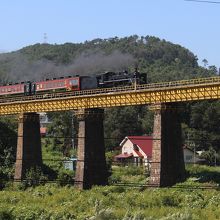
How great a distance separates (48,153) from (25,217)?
48990 mm

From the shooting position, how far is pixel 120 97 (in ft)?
151

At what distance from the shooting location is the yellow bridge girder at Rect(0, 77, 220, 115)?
40.8 meters

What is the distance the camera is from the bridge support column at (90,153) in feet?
155

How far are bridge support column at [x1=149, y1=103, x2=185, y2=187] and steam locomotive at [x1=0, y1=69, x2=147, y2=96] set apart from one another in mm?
5393

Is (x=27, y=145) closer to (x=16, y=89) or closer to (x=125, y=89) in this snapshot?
(x=16, y=89)

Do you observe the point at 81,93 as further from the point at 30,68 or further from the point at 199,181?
the point at 30,68

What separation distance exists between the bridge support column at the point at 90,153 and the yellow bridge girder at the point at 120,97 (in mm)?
1290

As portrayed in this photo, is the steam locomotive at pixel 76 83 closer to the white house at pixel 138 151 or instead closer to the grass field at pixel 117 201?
the grass field at pixel 117 201

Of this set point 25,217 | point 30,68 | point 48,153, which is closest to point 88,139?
point 25,217

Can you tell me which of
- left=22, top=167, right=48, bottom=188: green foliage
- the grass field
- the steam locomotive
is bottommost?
the grass field

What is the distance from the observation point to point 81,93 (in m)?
50.4

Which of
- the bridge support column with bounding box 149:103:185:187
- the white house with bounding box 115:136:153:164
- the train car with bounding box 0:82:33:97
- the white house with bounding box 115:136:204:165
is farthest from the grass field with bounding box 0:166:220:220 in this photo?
the white house with bounding box 115:136:204:165

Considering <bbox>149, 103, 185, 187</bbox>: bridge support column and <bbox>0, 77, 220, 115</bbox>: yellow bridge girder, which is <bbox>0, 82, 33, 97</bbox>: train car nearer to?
<bbox>0, 77, 220, 115</bbox>: yellow bridge girder

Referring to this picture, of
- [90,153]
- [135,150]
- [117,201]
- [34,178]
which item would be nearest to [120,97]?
[90,153]
